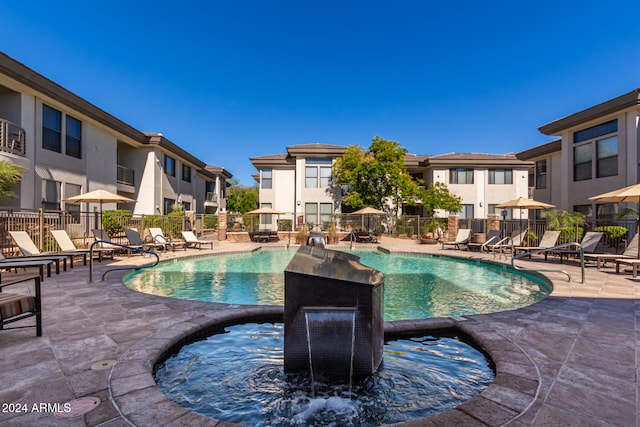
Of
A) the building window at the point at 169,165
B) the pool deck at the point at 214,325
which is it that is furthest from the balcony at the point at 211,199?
the pool deck at the point at 214,325

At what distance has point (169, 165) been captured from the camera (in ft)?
81.4

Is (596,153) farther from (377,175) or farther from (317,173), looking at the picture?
(317,173)

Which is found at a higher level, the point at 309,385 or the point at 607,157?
the point at 607,157

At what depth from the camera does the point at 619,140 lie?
1462 cm

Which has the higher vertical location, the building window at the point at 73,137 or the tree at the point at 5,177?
the building window at the point at 73,137

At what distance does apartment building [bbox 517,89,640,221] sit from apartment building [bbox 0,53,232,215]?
22.7 meters

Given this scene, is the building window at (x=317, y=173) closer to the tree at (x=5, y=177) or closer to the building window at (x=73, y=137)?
the building window at (x=73, y=137)

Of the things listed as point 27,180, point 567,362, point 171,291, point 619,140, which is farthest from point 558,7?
point 27,180

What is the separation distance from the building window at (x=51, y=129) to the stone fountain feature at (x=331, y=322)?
53.4 feet

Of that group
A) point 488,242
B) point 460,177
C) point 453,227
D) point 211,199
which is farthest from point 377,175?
point 211,199

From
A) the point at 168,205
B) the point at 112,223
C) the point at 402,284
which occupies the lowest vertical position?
the point at 402,284

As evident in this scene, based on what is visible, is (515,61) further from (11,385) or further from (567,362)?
(11,385)

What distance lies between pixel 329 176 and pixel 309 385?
2449 cm

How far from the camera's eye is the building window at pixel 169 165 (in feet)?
79.1
